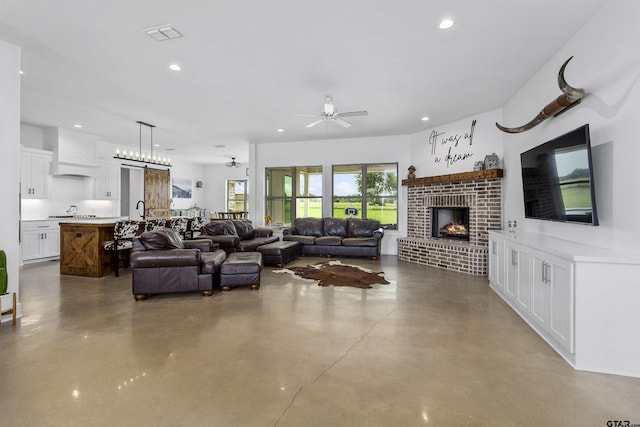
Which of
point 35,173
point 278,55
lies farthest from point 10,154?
point 35,173

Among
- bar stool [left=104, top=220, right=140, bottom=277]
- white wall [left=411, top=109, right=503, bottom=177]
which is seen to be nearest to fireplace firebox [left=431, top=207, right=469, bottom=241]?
white wall [left=411, top=109, right=503, bottom=177]

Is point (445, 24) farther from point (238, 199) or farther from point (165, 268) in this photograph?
point (238, 199)

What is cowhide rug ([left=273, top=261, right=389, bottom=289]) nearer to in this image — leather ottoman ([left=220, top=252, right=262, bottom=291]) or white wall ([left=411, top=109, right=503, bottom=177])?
leather ottoman ([left=220, top=252, right=262, bottom=291])

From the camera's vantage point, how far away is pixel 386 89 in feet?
15.7

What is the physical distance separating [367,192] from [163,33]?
5849 mm

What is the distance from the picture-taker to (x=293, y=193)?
870 centimetres

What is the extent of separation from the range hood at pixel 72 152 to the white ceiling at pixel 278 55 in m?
0.76

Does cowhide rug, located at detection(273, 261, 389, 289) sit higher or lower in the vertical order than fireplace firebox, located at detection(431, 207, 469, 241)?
lower

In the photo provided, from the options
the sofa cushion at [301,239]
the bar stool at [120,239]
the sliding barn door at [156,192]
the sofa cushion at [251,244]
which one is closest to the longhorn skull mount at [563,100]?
the sofa cushion at [301,239]

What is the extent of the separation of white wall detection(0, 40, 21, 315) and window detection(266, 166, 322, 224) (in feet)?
18.8

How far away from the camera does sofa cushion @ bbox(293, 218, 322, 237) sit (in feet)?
26.2

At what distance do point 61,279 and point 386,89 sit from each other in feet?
19.8

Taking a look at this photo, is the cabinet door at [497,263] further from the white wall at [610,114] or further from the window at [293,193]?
the window at [293,193]

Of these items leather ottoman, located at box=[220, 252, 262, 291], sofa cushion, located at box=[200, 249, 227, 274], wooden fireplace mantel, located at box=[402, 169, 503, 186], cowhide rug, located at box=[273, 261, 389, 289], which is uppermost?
wooden fireplace mantel, located at box=[402, 169, 503, 186]
